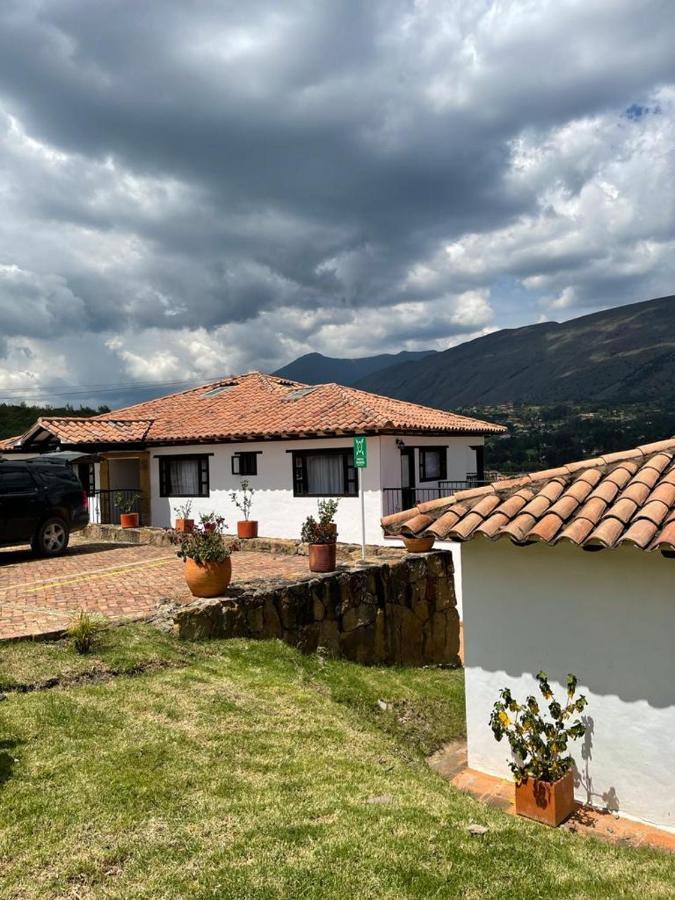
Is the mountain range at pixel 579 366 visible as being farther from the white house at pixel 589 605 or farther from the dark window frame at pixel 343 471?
the white house at pixel 589 605

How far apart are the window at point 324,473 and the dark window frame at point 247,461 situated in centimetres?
148

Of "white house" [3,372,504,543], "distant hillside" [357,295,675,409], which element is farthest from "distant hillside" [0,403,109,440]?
"distant hillside" [357,295,675,409]

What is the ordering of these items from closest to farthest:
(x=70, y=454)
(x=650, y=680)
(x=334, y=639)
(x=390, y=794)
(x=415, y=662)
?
(x=390, y=794) < (x=650, y=680) < (x=334, y=639) < (x=415, y=662) < (x=70, y=454)

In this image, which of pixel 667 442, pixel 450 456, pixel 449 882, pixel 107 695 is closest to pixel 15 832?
pixel 107 695

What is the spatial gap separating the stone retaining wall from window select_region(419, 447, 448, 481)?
4.55m

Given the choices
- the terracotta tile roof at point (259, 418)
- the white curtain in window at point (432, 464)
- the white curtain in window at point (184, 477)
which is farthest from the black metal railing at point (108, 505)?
the white curtain in window at point (432, 464)

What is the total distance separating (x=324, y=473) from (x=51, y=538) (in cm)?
730

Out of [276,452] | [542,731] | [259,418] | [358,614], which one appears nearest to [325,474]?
[276,452]

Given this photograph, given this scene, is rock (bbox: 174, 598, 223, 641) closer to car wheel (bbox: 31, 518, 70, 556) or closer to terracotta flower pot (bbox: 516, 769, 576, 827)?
terracotta flower pot (bbox: 516, 769, 576, 827)

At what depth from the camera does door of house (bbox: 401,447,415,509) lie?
671 inches

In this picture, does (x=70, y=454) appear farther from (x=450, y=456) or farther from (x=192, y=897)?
(x=192, y=897)

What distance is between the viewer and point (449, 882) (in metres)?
3.60

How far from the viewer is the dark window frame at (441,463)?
18.7 m

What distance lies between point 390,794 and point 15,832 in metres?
2.65
